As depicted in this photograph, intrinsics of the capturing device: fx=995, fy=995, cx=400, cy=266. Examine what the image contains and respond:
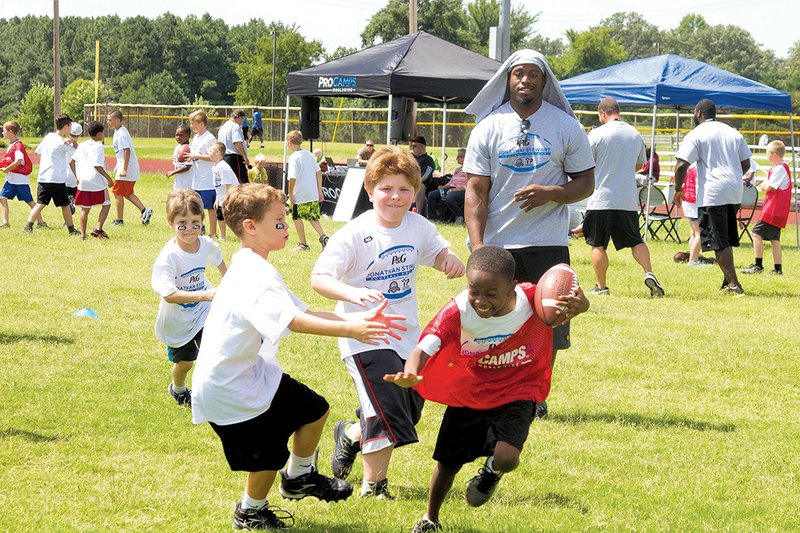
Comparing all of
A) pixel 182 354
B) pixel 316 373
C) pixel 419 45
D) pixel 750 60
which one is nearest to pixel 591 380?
pixel 316 373

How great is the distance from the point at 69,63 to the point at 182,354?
431 feet

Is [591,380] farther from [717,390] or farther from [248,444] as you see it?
[248,444]

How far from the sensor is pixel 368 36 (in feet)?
325

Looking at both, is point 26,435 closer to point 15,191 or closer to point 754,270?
point 754,270

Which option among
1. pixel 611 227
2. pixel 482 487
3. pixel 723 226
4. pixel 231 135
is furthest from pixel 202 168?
pixel 482 487

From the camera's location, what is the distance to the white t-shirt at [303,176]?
52.6ft

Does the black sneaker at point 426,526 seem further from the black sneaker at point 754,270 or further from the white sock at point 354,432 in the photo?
the black sneaker at point 754,270

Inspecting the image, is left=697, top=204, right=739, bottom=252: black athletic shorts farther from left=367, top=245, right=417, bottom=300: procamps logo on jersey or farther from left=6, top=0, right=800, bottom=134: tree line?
left=6, top=0, right=800, bottom=134: tree line

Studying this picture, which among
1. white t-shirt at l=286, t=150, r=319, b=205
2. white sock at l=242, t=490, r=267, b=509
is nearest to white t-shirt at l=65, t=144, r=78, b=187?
white t-shirt at l=286, t=150, r=319, b=205

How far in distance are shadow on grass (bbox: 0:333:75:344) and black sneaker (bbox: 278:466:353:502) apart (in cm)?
490

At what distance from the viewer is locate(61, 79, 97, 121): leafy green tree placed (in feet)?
253

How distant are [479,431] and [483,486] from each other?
0.82 ft

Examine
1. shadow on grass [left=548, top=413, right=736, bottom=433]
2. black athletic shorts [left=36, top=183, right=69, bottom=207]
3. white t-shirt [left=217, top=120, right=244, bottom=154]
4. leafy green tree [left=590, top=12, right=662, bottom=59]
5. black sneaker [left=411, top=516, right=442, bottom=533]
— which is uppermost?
leafy green tree [left=590, top=12, right=662, bottom=59]

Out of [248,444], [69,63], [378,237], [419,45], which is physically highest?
[69,63]
